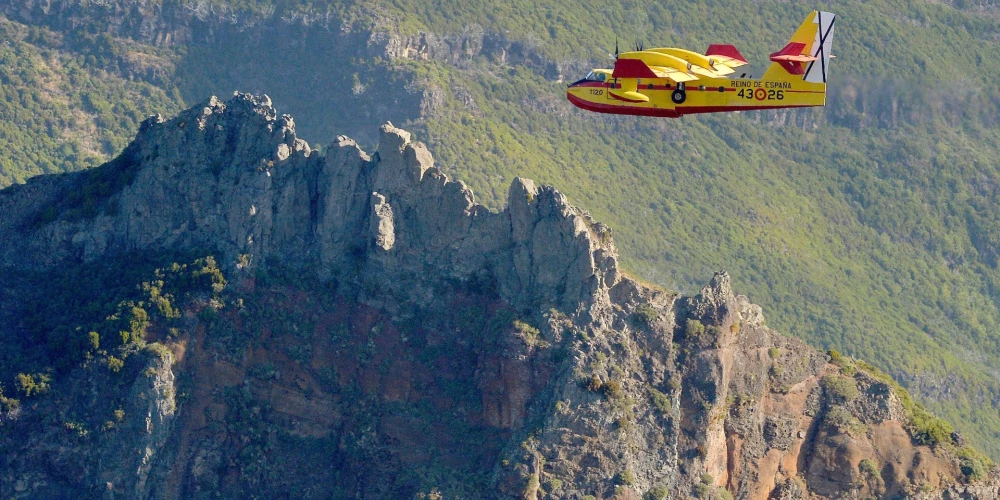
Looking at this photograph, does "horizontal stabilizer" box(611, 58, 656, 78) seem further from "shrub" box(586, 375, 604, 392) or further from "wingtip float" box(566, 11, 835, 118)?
"shrub" box(586, 375, 604, 392)

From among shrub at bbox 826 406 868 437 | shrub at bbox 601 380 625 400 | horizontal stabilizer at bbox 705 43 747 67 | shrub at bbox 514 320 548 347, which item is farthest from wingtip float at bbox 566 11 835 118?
shrub at bbox 826 406 868 437

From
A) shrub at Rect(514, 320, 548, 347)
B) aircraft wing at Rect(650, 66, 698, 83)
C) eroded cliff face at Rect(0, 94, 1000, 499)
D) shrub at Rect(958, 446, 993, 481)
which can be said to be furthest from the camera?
shrub at Rect(958, 446, 993, 481)

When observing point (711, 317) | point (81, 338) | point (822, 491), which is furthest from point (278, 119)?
point (822, 491)

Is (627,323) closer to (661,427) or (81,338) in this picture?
(661,427)

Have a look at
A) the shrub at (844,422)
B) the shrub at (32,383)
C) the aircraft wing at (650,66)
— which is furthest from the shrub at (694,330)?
the shrub at (32,383)

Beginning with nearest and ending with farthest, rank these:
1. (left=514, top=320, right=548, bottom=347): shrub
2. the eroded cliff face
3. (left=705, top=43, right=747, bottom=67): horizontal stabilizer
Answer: (left=705, top=43, right=747, bottom=67): horizontal stabilizer, the eroded cliff face, (left=514, top=320, right=548, bottom=347): shrub

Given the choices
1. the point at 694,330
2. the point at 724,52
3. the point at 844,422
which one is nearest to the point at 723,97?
the point at 724,52

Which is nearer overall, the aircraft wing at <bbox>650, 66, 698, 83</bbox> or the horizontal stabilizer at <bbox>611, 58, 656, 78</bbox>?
the aircraft wing at <bbox>650, 66, 698, 83</bbox>
